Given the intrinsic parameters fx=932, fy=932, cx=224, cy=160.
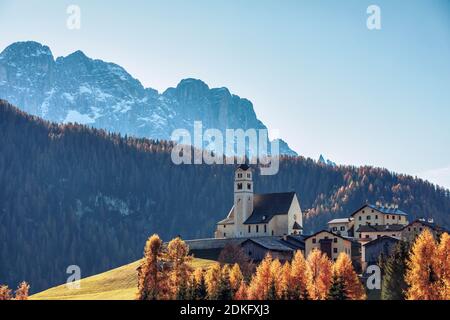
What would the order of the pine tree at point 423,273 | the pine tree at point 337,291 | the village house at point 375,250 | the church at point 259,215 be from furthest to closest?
the church at point 259,215, the village house at point 375,250, the pine tree at point 337,291, the pine tree at point 423,273

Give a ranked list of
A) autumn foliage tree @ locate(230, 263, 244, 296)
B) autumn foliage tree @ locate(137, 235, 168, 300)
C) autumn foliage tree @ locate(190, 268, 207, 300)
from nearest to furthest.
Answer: autumn foliage tree @ locate(190, 268, 207, 300) → autumn foliage tree @ locate(230, 263, 244, 296) → autumn foliage tree @ locate(137, 235, 168, 300)

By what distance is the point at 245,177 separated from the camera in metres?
180

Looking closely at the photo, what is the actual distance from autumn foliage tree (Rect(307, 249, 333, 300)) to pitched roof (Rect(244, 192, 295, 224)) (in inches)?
1624

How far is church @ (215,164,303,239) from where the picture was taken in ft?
571

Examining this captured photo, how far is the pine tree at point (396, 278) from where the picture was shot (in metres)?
114

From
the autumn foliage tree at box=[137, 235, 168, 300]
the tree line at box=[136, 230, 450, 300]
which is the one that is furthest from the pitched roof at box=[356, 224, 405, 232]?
the autumn foliage tree at box=[137, 235, 168, 300]

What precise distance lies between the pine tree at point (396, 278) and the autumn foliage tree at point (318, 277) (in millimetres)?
6996

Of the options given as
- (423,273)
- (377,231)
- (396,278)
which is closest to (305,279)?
(396,278)

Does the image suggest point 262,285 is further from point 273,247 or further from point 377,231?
point 377,231

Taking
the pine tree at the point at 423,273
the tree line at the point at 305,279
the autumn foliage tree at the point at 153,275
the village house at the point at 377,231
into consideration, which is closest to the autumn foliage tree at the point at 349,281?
the tree line at the point at 305,279

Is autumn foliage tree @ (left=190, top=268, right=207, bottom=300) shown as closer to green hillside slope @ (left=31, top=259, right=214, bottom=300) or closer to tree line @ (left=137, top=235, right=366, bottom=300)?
tree line @ (left=137, top=235, right=366, bottom=300)

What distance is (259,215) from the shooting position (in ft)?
579

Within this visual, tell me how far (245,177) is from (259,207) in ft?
21.1

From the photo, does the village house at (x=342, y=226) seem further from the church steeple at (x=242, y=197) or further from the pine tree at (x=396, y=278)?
the pine tree at (x=396, y=278)
